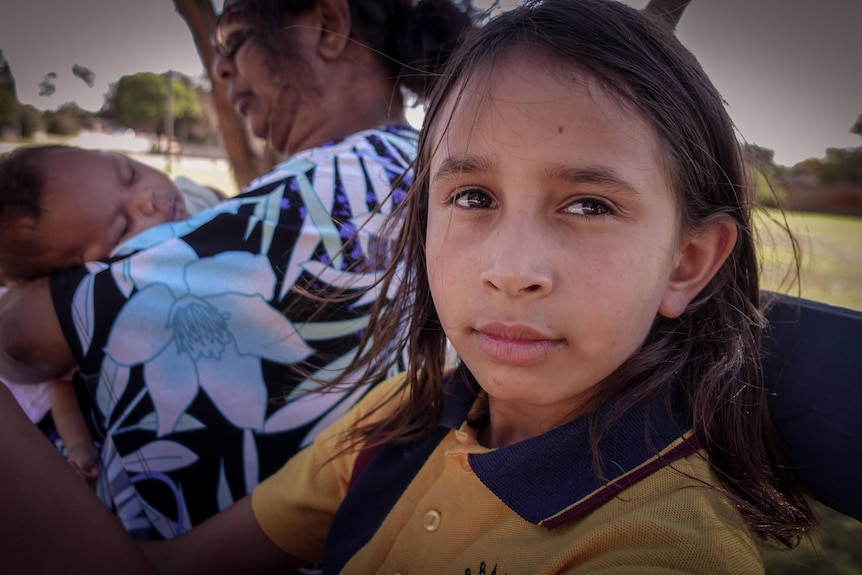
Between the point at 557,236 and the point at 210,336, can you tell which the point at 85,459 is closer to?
the point at 210,336

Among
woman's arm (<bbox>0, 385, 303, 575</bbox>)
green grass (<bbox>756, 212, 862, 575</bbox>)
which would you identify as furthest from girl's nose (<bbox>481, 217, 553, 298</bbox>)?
woman's arm (<bbox>0, 385, 303, 575</bbox>)

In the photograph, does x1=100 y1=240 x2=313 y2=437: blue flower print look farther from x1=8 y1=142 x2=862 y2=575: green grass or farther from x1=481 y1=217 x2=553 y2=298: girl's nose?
x1=8 y1=142 x2=862 y2=575: green grass

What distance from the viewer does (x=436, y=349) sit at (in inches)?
58.1

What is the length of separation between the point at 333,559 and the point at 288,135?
61.9 inches

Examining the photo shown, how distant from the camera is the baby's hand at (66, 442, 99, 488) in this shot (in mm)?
1887

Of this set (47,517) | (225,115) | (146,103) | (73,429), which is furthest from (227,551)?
(146,103)

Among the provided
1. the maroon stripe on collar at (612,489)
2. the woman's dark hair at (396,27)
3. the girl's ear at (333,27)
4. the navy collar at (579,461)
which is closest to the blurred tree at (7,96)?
the woman's dark hair at (396,27)

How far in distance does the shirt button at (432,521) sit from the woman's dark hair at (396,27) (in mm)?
1357

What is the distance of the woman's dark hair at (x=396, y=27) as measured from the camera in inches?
81.0

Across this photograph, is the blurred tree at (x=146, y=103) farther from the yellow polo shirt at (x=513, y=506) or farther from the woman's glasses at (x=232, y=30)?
the yellow polo shirt at (x=513, y=506)

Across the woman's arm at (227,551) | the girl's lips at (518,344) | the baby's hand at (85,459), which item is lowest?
the baby's hand at (85,459)

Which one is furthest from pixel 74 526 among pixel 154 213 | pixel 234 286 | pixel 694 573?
pixel 154 213

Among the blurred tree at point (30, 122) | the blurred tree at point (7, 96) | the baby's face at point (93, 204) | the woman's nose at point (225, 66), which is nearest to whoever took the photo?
the baby's face at point (93, 204)

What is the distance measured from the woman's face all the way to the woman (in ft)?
1.83
